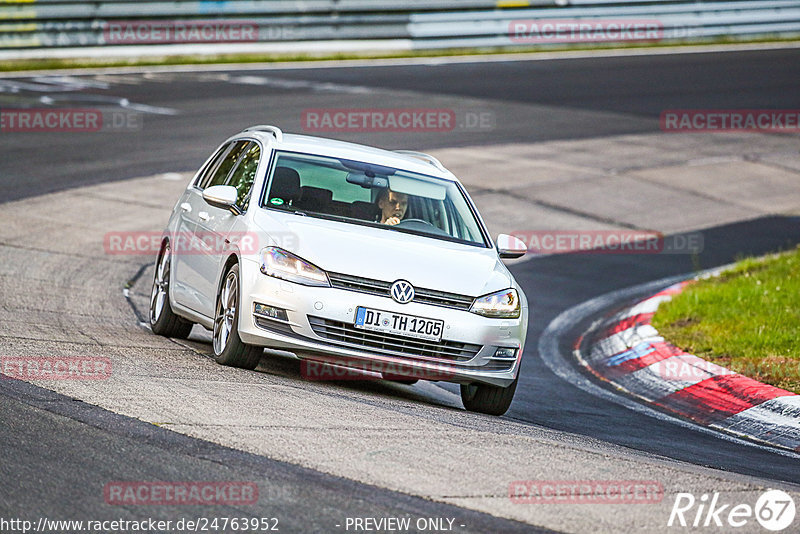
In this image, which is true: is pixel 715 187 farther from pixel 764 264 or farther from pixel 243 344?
pixel 243 344

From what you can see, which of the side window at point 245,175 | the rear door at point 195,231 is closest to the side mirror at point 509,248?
the side window at point 245,175

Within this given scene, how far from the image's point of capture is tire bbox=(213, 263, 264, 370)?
825cm

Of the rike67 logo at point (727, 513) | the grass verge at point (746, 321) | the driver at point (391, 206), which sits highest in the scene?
the driver at point (391, 206)

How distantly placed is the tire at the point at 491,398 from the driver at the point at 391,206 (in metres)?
1.30

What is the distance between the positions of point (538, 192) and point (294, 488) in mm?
13159

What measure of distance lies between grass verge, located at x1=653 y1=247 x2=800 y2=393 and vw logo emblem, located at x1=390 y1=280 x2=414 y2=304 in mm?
3271

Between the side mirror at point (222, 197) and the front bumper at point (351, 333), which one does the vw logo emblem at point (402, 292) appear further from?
the side mirror at point (222, 197)

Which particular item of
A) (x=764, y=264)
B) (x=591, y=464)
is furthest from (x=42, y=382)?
(x=764, y=264)

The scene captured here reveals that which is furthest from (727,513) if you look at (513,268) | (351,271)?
(513,268)

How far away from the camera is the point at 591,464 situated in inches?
254

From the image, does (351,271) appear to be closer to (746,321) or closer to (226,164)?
(226,164)

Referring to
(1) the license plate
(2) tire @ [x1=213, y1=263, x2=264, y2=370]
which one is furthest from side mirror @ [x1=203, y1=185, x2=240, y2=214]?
(1) the license plate

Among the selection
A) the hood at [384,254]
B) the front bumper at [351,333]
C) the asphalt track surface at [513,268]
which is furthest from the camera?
the hood at [384,254]

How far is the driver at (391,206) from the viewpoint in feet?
29.6
